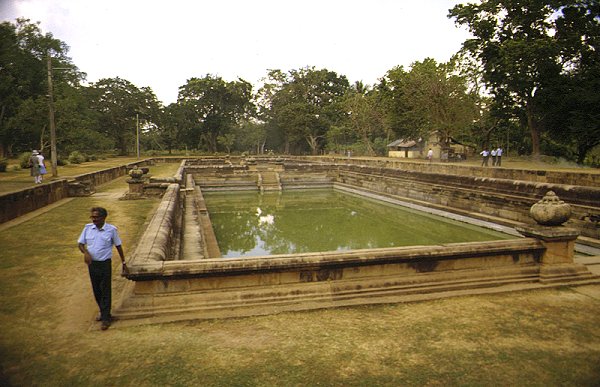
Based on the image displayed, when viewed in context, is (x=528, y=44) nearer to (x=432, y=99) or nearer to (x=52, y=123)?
(x=432, y=99)

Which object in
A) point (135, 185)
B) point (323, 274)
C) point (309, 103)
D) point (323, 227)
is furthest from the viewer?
point (309, 103)

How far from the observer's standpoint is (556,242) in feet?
16.6

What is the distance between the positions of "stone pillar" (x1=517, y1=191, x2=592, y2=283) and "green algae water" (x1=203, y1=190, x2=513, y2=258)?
4251 mm

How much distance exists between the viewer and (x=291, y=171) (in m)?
24.4

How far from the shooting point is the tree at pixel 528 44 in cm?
2009

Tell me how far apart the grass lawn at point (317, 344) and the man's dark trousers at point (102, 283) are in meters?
0.19

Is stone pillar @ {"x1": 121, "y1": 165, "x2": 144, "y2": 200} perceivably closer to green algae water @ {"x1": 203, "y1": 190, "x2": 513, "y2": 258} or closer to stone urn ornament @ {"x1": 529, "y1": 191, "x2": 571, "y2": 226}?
green algae water @ {"x1": 203, "y1": 190, "x2": 513, "y2": 258}

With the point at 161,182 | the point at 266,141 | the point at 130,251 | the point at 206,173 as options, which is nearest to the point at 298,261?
the point at 130,251

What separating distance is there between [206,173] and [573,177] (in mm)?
18179

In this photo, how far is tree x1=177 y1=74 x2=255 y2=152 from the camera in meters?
52.2

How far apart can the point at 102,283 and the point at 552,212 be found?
5489 millimetres

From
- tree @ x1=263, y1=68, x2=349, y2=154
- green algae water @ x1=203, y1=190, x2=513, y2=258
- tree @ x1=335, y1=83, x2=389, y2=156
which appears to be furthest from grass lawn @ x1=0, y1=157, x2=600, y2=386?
tree @ x1=263, y1=68, x2=349, y2=154

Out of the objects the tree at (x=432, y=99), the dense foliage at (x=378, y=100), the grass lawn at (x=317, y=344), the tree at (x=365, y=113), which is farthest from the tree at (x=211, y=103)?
the grass lawn at (x=317, y=344)

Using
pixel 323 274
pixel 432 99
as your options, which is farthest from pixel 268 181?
pixel 323 274
